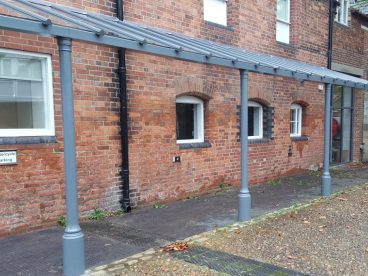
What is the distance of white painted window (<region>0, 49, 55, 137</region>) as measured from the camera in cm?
543

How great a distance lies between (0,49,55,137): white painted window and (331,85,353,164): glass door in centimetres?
1049

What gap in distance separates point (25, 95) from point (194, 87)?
11.4ft

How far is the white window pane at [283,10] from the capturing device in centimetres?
1086

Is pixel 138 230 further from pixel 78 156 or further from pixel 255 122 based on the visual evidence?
pixel 255 122

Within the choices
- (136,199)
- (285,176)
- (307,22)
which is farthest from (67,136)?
(307,22)

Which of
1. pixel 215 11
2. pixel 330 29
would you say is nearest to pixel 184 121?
pixel 215 11

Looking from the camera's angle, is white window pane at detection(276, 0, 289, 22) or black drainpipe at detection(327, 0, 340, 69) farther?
black drainpipe at detection(327, 0, 340, 69)

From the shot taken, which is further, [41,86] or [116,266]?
[41,86]

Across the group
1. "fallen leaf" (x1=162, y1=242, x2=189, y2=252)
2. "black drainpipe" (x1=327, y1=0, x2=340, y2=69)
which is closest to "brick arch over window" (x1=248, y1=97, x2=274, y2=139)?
"black drainpipe" (x1=327, y1=0, x2=340, y2=69)

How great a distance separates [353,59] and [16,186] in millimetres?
12360

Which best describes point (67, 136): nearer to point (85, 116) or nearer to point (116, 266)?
A: point (116, 266)

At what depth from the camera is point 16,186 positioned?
5.38 meters

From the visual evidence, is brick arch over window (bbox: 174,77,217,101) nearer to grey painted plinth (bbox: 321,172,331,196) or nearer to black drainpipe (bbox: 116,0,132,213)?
black drainpipe (bbox: 116,0,132,213)

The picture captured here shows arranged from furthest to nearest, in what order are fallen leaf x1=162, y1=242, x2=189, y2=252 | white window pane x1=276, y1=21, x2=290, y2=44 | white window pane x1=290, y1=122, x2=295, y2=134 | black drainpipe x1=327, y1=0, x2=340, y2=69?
black drainpipe x1=327, y1=0, x2=340, y2=69
white window pane x1=290, y1=122, x2=295, y2=134
white window pane x1=276, y1=21, x2=290, y2=44
fallen leaf x1=162, y1=242, x2=189, y2=252
